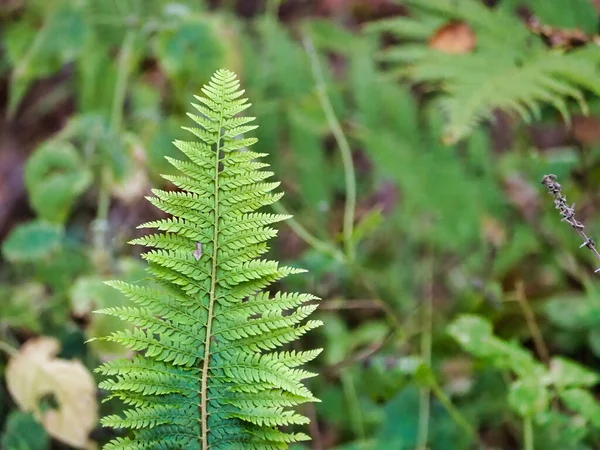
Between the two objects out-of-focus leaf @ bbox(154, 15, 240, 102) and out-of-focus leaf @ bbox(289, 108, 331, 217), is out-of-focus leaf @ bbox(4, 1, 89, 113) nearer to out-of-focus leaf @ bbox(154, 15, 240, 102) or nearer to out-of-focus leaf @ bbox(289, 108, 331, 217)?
out-of-focus leaf @ bbox(154, 15, 240, 102)

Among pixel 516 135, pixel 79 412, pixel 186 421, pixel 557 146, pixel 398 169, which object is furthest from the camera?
pixel 557 146

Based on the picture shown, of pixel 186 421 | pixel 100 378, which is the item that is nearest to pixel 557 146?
pixel 100 378

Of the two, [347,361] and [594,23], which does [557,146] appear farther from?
[347,361]

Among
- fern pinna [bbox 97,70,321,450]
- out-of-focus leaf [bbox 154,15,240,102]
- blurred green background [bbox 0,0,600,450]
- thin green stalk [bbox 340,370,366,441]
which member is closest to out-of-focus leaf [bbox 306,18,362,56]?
blurred green background [bbox 0,0,600,450]

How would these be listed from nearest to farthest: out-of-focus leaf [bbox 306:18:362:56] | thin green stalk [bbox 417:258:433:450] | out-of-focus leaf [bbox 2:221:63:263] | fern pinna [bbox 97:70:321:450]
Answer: fern pinna [bbox 97:70:321:450] → thin green stalk [bbox 417:258:433:450] → out-of-focus leaf [bbox 2:221:63:263] → out-of-focus leaf [bbox 306:18:362:56]

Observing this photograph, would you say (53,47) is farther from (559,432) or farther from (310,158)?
(559,432)

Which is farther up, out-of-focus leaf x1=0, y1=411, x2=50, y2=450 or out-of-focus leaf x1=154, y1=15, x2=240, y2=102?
out-of-focus leaf x1=154, y1=15, x2=240, y2=102

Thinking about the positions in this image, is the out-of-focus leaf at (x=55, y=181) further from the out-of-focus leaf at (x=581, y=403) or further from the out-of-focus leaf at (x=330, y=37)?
the out-of-focus leaf at (x=581, y=403)

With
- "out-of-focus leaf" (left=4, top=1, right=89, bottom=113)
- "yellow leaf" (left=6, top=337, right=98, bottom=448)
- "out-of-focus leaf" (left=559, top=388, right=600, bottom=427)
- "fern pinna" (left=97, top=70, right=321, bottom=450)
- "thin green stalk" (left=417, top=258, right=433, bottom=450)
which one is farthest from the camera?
"out-of-focus leaf" (left=4, top=1, right=89, bottom=113)

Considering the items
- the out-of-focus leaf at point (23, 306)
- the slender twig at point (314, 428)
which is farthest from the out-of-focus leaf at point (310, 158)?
the out-of-focus leaf at point (23, 306)
